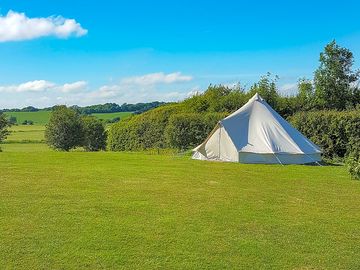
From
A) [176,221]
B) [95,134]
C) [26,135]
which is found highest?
[95,134]

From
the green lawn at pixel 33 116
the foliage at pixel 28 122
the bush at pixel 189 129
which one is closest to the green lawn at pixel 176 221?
the bush at pixel 189 129

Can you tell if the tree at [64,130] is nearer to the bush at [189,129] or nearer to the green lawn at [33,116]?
the bush at [189,129]

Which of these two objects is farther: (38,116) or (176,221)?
(38,116)

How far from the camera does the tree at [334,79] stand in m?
25.9

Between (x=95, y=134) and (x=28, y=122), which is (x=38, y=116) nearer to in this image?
(x=28, y=122)

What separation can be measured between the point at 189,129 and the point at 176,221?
56.1ft

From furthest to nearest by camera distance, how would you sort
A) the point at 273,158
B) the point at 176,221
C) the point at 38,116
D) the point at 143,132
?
1. the point at 38,116
2. the point at 143,132
3. the point at 273,158
4. the point at 176,221

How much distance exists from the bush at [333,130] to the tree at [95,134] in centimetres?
2794

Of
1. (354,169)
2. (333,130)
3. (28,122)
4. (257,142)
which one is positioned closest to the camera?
(354,169)

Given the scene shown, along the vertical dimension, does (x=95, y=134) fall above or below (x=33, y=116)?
below

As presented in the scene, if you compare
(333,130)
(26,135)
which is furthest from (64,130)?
(333,130)

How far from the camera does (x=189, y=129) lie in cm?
2480

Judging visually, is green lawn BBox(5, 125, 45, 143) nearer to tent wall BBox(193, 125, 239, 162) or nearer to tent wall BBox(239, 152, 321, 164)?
tent wall BBox(193, 125, 239, 162)

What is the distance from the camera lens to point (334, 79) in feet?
85.9
